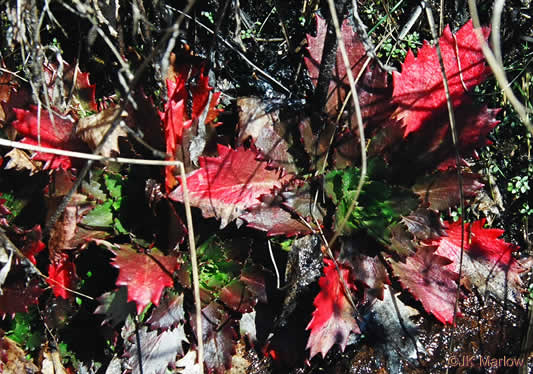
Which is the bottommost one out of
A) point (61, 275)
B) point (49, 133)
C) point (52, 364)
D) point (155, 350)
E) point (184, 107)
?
point (52, 364)

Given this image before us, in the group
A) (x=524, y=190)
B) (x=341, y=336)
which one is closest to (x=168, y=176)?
(x=341, y=336)

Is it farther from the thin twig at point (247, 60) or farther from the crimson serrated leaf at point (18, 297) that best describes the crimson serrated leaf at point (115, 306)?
the thin twig at point (247, 60)

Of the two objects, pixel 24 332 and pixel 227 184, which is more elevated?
pixel 227 184

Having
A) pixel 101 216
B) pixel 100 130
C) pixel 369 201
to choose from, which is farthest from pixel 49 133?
pixel 369 201

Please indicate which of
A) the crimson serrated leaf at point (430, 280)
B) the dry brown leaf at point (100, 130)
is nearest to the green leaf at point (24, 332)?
the dry brown leaf at point (100, 130)

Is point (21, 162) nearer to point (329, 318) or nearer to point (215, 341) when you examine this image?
point (215, 341)

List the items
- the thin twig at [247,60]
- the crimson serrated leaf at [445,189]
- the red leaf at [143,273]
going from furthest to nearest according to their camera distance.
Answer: the thin twig at [247,60] → the crimson serrated leaf at [445,189] → the red leaf at [143,273]
